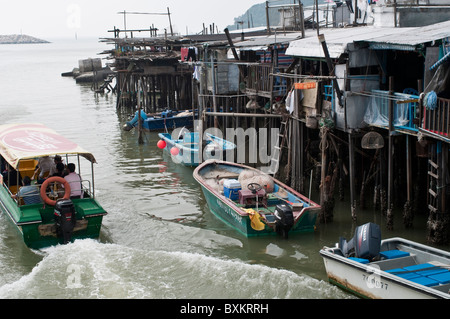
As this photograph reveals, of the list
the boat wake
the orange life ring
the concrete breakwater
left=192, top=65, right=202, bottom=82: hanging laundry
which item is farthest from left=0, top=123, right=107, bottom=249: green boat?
the concrete breakwater

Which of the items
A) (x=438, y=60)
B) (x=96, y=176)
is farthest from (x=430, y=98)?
(x=96, y=176)

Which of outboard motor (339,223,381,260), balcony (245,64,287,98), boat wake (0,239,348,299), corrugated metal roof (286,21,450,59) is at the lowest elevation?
boat wake (0,239,348,299)

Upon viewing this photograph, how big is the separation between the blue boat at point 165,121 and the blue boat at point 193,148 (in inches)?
180

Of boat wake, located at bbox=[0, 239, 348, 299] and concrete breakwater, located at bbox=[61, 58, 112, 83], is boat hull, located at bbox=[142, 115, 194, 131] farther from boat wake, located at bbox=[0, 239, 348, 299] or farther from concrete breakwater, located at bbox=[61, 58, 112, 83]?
concrete breakwater, located at bbox=[61, 58, 112, 83]

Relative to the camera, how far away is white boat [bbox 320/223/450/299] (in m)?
9.36

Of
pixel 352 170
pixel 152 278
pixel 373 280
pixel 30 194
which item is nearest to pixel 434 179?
pixel 352 170

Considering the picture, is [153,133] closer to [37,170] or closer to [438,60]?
[37,170]

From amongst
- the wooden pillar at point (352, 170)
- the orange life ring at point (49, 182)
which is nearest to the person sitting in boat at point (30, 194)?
the orange life ring at point (49, 182)

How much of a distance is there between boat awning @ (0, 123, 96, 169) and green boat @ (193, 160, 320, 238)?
353 cm

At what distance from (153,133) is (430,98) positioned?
62.4ft

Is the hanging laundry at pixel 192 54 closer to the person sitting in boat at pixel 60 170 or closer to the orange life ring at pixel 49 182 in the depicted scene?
the person sitting in boat at pixel 60 170

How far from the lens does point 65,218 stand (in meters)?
12.7

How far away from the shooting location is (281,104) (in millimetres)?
18047
